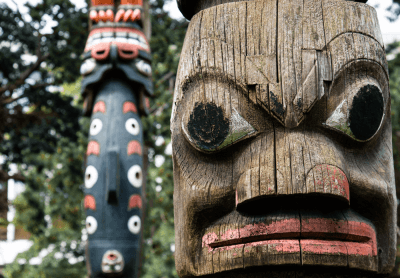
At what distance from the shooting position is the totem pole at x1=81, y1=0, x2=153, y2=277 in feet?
15.3

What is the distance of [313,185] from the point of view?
1722mm

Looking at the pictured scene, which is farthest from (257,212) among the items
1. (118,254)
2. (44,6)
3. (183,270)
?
(44,6)

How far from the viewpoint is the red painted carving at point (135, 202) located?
488 cm

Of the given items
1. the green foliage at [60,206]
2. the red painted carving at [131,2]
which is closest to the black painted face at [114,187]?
the red painted carving at [131,2]

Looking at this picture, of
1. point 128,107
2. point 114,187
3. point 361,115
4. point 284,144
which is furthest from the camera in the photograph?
point 128,107

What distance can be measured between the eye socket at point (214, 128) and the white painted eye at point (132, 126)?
3.24 m

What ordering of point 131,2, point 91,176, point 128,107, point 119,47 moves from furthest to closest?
point 131,2, point 119,47, point 128,107, point 91,176

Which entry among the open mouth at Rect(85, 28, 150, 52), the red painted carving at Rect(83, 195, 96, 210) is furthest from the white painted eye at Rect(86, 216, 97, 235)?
the open mouth at Rect(85, 28, 150, 52)

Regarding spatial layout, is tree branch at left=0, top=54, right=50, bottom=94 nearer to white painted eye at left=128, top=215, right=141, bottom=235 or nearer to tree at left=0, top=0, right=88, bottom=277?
tree at left=0, top=0, right=88, bottom=277

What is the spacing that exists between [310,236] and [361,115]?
0.61 meters

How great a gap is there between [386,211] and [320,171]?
484 millimetres

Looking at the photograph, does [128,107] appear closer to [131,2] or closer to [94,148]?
[94,148]

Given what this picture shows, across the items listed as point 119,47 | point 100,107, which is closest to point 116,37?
point 119,47

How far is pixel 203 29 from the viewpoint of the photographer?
2.21 metres
